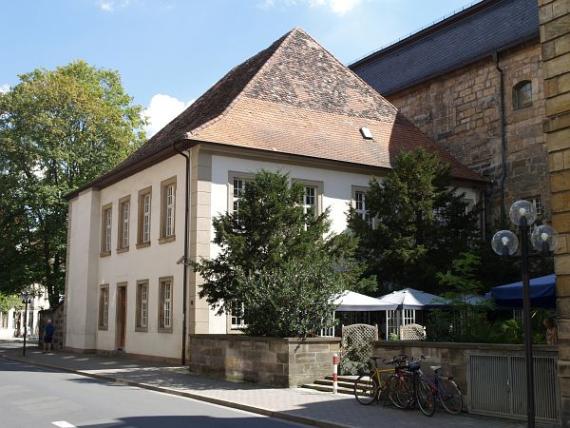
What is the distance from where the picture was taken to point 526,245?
31.1 feet

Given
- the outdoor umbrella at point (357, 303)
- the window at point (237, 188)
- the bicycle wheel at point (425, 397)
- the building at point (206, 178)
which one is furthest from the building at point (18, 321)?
the bicycle wheel at point (425, 397)

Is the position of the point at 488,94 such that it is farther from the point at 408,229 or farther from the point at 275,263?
the point at 275,263

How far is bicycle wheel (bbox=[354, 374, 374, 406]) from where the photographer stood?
13.4 metres

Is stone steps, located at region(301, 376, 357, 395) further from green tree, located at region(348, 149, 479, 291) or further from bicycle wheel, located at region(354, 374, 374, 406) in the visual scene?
green tree, located at region(348, 149, 479, 291)

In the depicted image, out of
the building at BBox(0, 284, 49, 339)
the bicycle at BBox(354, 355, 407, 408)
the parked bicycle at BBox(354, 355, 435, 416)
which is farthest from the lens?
the building at BBox(0, 284, 49, 339)

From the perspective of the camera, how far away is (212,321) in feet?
70.6

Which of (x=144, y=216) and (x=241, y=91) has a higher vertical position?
(x=241, y=91)

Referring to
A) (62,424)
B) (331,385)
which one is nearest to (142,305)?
(331,385)

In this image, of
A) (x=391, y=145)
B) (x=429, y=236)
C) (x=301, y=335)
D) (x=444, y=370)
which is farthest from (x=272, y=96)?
(x=444, y=370)

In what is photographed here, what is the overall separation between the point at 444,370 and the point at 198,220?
10932 mm

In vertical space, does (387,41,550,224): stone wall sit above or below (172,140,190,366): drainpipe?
above

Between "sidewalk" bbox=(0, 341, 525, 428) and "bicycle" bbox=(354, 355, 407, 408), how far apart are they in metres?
0.20

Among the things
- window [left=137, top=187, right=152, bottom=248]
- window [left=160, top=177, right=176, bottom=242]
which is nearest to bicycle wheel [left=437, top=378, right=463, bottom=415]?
window [left=160, top=177, right=176, bottom=242]

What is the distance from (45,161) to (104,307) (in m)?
11.2
